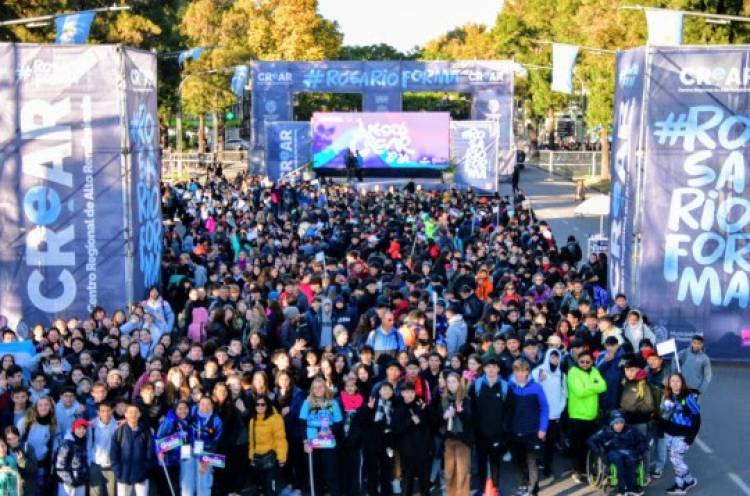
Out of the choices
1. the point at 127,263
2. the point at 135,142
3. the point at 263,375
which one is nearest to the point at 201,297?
the point at 127,263

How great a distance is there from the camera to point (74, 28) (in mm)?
19266

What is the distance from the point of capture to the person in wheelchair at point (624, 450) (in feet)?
35.8

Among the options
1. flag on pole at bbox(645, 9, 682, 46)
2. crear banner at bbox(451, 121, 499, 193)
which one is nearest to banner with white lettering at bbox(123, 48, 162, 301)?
flag on pole at bbox(645, 9, 682, 46)

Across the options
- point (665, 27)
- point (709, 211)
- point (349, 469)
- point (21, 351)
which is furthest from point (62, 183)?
point (665, 27)

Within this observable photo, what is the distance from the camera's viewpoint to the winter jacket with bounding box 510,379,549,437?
35.5 feet

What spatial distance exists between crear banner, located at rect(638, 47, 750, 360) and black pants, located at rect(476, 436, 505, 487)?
642 cm

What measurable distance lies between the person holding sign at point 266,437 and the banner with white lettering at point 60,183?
628 cm

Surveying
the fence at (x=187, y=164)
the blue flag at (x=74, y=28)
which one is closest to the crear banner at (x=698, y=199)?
the blue flag at (x=74, y=28)

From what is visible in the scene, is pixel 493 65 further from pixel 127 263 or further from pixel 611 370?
pixel 611 370

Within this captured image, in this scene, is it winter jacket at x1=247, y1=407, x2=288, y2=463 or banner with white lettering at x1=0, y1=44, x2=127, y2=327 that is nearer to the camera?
winter jacket at x1=247, y1=407, x2=288, y2=463

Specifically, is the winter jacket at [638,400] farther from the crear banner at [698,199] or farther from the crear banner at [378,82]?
the crear banner at [378,82]

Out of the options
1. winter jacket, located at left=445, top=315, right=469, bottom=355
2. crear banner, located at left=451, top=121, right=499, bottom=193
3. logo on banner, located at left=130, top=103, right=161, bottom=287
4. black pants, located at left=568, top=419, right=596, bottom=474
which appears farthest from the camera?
crear banner, located at left=451, top=121, right=499, bottom=193

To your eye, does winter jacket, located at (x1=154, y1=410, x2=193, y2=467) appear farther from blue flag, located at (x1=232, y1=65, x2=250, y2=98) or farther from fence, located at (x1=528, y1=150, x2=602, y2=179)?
fence, located at (x1=528, y1=150, x2=602, y2=179)

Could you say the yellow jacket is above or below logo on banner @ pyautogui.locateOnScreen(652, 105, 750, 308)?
below
